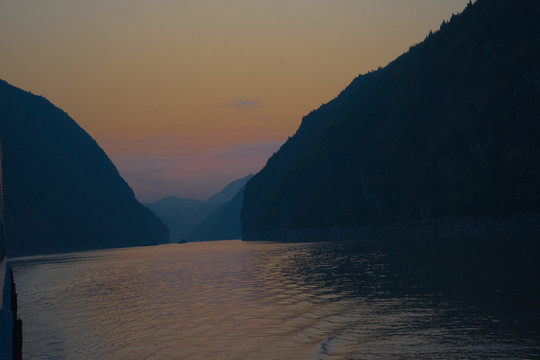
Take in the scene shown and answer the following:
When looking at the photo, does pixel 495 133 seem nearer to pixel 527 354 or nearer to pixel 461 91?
pixel 461 91

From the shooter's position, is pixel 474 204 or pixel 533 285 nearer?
pixel 533 285

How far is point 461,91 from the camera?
621 feet

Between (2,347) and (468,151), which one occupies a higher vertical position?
(468,151)

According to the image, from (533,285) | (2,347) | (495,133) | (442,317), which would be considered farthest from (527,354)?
(495,133)

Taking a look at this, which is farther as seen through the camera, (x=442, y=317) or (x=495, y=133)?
(x=495, y=133)

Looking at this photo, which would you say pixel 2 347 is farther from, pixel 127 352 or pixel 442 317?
pixel 442 317

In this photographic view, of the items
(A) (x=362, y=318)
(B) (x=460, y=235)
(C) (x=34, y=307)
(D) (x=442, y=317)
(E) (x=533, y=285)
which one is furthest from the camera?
(B) (x=460, y=235)

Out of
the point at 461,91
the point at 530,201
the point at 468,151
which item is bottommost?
the point at 530,201

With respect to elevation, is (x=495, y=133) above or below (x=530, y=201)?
above

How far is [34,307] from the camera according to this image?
43562 mm

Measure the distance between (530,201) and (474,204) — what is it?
21.2 metres

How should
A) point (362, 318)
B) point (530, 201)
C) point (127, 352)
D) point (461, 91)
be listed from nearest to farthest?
point (127, 352) < point (362, 318) < point (530, 201) < point (461, 91)

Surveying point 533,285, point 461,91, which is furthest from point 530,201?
point 533,285

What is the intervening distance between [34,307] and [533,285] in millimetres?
40030
